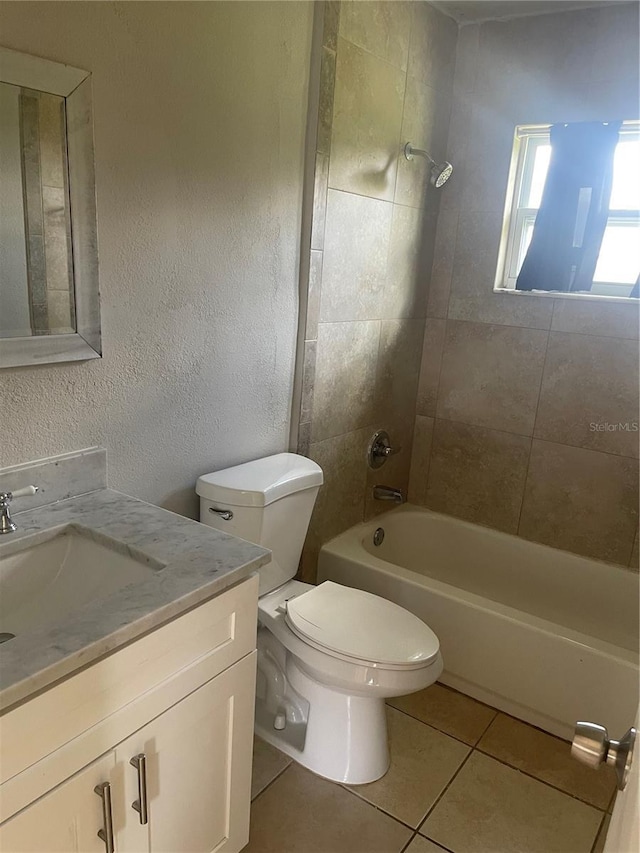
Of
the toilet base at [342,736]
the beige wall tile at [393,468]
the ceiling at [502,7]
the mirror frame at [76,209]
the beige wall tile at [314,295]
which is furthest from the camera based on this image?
the beige wall tile at [393,468]

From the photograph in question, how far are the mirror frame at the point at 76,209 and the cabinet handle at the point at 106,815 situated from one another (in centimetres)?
84

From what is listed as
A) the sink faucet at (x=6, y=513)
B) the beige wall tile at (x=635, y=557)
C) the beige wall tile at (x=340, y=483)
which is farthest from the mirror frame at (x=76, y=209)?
the beige wall tile at (x=635, y=557)

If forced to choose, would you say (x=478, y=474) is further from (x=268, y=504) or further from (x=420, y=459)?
(x=268, y=504)

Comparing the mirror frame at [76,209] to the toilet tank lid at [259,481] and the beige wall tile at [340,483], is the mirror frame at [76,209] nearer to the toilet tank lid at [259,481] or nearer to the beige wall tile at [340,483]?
the toilet tank lid at [259,481]

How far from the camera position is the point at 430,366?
111 inches

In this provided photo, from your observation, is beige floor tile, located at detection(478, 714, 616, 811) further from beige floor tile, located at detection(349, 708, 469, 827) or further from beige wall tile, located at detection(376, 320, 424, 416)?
beige wall tile, located at detection(376, 320, 424, 416)

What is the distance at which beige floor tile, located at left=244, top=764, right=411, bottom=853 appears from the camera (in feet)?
5.36

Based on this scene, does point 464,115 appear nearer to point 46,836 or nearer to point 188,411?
point 188,411

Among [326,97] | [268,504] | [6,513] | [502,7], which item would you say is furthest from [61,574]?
[502,7]

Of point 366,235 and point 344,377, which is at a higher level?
point 366,235

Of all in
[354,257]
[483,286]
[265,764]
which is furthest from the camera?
[483,286]

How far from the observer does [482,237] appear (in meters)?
2.57

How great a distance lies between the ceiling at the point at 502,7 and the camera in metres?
2.21

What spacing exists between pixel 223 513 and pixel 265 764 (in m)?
0.78
